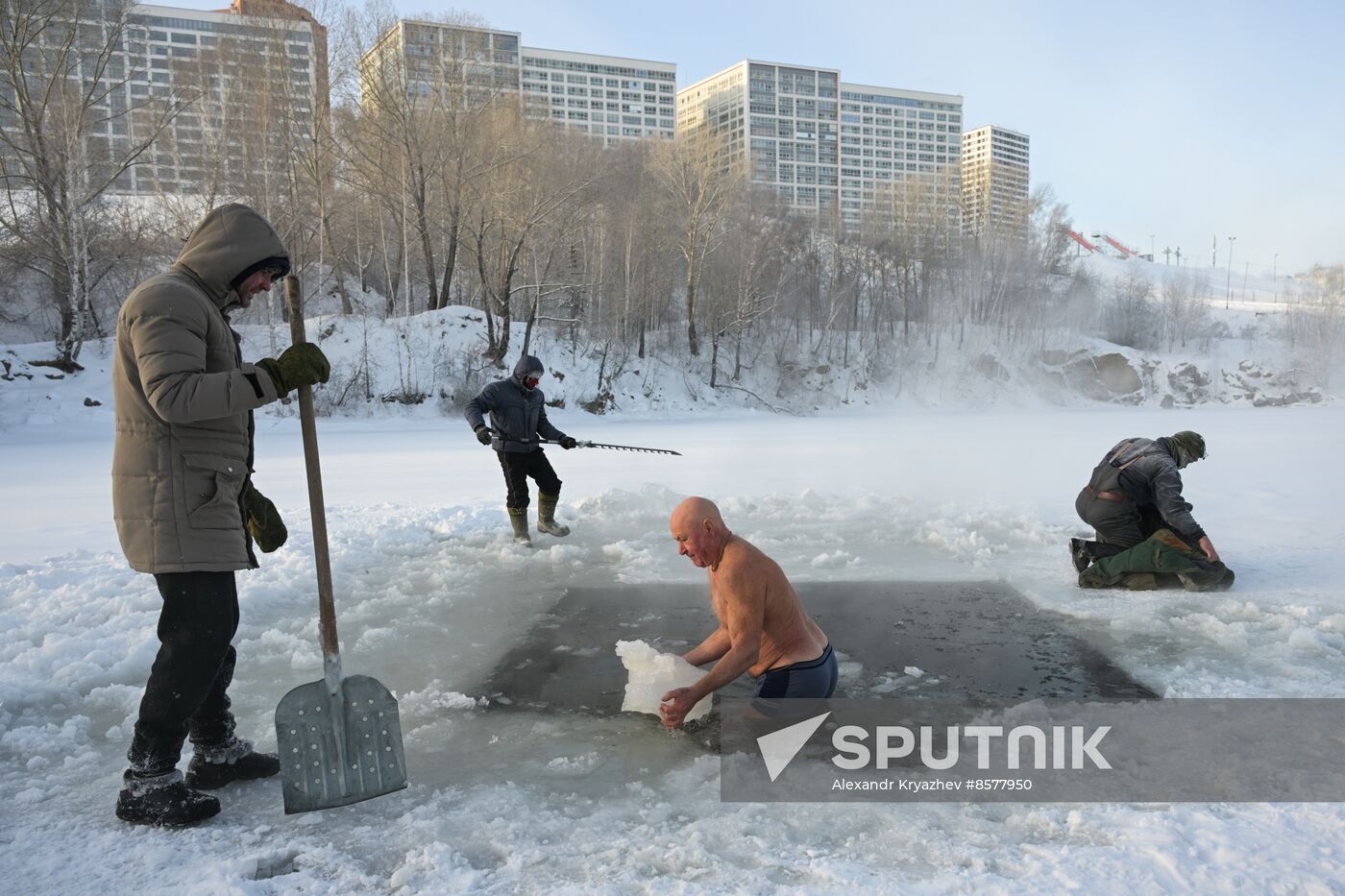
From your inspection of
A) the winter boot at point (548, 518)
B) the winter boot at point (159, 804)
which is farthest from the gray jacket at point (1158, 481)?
the winter boot at point (159, 804)

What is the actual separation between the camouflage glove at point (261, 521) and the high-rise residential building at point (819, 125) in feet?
264

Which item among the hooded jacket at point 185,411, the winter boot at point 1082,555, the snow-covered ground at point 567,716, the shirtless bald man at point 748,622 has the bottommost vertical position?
the snow-covered ground at point 567,716

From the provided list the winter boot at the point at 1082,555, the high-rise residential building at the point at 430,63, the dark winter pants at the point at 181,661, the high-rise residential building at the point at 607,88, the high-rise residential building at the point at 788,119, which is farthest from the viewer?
the high-rise residential building at the point at 607,88

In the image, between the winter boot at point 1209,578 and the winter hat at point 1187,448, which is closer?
the winter boot at point 1209,578

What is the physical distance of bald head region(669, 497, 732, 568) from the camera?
319 cm

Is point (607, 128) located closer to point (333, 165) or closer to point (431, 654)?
point (333, 165)

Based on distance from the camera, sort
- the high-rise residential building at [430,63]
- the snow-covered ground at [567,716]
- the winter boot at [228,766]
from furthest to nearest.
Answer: the high-rise residential building at [430,63] < the winter boot at [228,766] < the snow-covered ground at [567,716]

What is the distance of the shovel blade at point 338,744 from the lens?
2691 mm

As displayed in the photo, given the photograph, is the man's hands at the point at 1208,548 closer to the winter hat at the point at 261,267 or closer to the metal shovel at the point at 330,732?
the metal shovel at the point at 330,732

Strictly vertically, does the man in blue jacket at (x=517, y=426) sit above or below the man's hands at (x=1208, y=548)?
above

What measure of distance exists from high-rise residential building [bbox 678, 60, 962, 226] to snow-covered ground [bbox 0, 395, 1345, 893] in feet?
248

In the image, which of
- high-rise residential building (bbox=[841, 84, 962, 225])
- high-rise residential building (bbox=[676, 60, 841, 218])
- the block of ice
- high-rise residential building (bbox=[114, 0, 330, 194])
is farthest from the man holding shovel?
high-rise residential building (bbox=[841, 84, 962, 225])

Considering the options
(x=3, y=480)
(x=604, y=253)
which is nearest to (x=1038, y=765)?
(x=3, y=480)

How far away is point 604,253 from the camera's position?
1262 inches
